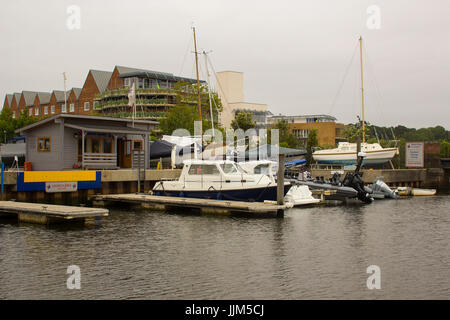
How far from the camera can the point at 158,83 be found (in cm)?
8775

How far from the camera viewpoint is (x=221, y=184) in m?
31.2

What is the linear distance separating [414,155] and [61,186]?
4858cm

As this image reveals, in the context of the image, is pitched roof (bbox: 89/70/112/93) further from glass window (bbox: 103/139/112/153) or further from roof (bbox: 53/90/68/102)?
glass window (bbox: 103/139/112/153)

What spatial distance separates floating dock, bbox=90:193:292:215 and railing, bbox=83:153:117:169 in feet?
12.9

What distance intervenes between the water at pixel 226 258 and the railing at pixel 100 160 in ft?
29.2

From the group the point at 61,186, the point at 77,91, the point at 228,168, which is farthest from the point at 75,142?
the point at 77,91

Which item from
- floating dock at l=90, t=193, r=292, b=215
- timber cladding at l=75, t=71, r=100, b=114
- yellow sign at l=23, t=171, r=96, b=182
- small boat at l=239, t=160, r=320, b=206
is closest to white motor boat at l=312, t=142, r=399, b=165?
small boat at l=239, t=160, r=320, b=206

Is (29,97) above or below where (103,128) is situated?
above

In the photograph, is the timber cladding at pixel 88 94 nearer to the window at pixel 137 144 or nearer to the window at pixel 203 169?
the window at pixel 137 144

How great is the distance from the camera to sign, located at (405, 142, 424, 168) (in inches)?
2534

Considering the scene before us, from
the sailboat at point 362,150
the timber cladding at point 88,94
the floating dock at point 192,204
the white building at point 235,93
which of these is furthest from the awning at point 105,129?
the white building at point 235,93

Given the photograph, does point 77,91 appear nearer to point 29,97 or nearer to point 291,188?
point 29,97

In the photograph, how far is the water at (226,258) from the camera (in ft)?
46.7

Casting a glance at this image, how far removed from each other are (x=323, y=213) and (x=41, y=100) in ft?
305
